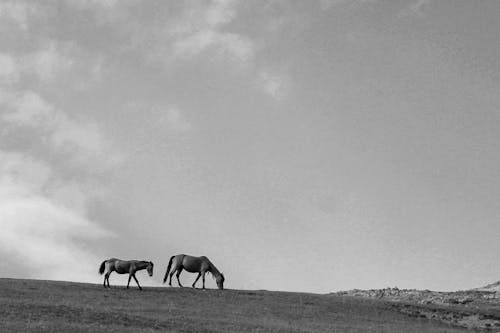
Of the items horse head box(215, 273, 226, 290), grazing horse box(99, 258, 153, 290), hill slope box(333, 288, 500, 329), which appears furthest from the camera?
horse head box(215, 273, 226, 290)

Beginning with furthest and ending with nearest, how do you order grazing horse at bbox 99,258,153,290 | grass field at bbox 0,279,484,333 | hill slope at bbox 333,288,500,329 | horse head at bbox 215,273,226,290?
horse head at bbox 215,273,226,290, grazing horse at bbox 99,258,153,290, hill slope at bbox 333,288,500,329, grass field at bbox 0,279,484,333

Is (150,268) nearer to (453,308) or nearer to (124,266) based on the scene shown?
(124,266)

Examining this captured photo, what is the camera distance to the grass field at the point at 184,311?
31.1 meters

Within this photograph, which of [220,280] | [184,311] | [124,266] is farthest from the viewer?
[220,280]

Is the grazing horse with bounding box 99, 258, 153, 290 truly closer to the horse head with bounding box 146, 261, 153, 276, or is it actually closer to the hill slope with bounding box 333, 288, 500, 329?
the horse head with bounding box 146, 261, 153, 276

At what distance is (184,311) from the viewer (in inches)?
1469

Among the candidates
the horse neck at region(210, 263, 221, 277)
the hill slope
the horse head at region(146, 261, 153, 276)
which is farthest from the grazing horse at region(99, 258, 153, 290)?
the hill slope

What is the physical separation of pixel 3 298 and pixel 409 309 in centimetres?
2368

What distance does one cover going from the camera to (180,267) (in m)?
49.7

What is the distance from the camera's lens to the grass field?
31102 mm

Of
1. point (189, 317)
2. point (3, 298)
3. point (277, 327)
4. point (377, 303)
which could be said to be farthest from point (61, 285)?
point (377, 303)

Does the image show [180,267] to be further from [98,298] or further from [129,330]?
[129,330]

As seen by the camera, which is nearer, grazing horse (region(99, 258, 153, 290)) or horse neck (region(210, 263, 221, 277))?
grazing horse (region(99, 258, 153, 290))

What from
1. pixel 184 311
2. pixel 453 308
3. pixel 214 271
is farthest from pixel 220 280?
pixel 453 308
